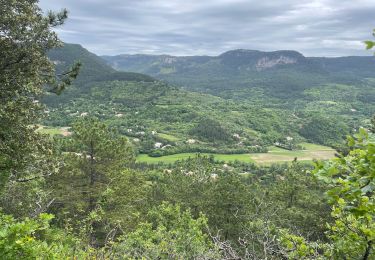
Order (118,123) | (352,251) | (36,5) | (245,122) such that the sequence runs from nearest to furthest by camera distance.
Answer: (352,251), (36,5), (118,123), (245,122)

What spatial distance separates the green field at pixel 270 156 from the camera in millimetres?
108562

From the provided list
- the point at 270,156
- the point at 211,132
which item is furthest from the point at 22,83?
the point at 211,132

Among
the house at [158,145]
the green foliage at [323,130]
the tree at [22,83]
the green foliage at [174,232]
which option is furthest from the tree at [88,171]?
the green foliage at [323,130]

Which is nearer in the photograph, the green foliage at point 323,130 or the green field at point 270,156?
the green field at point 270,156

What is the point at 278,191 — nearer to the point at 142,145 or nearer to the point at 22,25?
the point at 22,25

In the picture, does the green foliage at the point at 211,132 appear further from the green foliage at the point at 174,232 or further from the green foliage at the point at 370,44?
the green foliage at the point at 370,44

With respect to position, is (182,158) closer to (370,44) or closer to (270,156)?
(270,156)

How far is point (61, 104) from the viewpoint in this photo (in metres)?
188

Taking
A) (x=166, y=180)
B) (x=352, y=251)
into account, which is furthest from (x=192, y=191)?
(x=352, y=251)

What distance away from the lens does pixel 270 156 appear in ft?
415

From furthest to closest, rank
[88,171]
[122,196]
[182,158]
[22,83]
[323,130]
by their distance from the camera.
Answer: [323,130] → [182,158] → [88,171] → [122,196] → [22,83]

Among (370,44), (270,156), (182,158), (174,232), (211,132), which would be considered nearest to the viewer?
(370,44)

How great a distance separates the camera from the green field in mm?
108562

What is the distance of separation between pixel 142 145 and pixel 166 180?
83.4 meters
